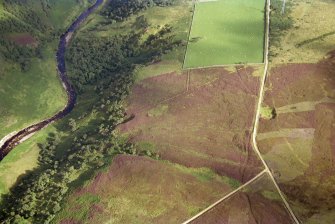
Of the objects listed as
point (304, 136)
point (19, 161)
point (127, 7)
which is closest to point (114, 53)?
point (127, 7)

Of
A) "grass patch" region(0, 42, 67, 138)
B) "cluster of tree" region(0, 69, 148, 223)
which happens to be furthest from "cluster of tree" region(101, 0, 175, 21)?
"cluster of tree" region(0, 69, 148, 223)

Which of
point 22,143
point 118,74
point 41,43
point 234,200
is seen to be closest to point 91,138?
point 22,143

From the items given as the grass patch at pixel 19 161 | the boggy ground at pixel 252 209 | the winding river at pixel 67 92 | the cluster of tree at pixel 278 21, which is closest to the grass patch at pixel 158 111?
the winding river at pixel 67 92

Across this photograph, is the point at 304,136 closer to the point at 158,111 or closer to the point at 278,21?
the point at 158,111

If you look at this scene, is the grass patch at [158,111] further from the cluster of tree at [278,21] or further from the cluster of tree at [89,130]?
the cluster of tree at [278,21]

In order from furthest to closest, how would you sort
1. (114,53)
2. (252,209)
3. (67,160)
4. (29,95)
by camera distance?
(114,53), (29,95), (67,160), (252,209)

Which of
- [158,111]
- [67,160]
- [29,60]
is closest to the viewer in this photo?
[67,160]

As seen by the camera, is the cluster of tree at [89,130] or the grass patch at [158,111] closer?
the cluster of tree at [89,130]
